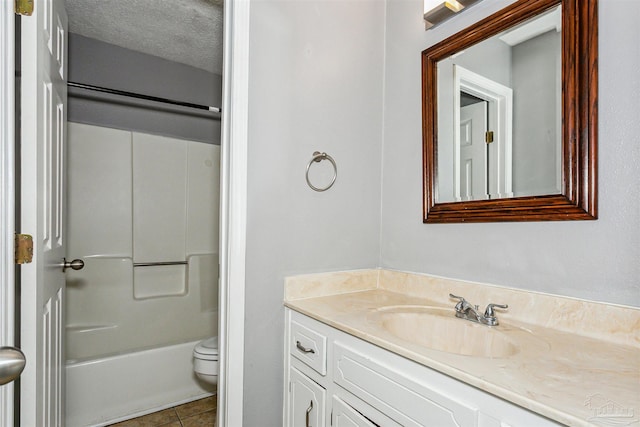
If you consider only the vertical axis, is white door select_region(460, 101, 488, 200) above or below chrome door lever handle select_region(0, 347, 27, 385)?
above

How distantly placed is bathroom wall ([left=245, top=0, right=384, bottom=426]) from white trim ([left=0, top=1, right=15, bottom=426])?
27.0 inches

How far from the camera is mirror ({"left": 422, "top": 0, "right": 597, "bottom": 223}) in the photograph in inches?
39.9

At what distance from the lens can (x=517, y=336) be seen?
3.26 feet

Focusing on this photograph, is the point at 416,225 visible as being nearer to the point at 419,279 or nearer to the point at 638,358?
the point at 419,279

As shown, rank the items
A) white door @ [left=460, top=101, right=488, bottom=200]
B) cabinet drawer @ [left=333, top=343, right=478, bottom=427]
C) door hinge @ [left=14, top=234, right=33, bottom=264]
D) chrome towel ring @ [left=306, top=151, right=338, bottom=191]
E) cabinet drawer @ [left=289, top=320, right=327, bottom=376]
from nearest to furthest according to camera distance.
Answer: cabinet drawer @ [left=333, top=343, right=478, bottom=427], door hinge @ [left=14, top=234, right=33, bottom=264], cabinet drawer @ [left=289, top=320, right=327, bottom=376], white door @ [left=460, top=101, right=488, bottom=200], chrome towel ring @ [left=306, top=151, right=338, bottom=191]

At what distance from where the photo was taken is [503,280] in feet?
Answer: 3.95

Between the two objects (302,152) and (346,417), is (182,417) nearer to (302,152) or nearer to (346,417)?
(346,417)

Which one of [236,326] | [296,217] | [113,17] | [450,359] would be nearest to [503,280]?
[450,359]

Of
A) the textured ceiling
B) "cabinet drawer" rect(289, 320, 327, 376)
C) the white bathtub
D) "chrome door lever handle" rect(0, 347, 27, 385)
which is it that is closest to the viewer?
"chrome door lever handle" rect(0, 347, 27, 385)

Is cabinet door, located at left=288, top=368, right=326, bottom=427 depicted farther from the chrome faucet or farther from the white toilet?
the white toilet

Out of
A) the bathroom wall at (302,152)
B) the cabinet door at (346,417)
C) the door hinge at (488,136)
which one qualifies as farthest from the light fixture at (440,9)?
the cabinet door at (346,417)

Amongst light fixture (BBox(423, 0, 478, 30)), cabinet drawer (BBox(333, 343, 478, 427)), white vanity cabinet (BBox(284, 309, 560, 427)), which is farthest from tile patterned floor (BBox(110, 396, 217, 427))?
light fixture (BBox(423, 0, 478, 30))

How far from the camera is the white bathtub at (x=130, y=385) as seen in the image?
1.90m

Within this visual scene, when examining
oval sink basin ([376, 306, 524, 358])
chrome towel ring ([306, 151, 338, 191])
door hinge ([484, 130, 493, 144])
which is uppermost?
door hinge ([484, 130, 493, 144])
